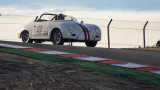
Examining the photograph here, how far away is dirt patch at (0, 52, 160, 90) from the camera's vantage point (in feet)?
20.0

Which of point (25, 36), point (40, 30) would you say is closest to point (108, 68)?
point (40, 30)

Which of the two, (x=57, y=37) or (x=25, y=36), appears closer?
(x=57, y=37)

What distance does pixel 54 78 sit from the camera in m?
6.77

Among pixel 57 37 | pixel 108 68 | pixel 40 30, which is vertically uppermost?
pixel 40 30

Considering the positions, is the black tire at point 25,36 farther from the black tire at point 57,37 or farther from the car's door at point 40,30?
the black tire at point 57,37

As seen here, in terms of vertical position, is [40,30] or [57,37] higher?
[40,30]

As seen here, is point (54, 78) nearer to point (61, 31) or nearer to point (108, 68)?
point (108, 68)

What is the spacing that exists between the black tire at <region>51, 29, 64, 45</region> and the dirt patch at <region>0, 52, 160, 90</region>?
543 cm

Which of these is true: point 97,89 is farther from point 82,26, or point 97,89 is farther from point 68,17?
point 68,17

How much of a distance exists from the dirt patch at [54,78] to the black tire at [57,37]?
5.43 meters

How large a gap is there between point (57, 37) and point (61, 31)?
1.81 ft

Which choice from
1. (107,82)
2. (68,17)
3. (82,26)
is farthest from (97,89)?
(68,17)

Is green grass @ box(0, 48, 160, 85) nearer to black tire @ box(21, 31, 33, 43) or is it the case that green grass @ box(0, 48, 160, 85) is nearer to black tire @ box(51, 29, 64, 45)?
black tire @ box(51, 29, 64, 45)

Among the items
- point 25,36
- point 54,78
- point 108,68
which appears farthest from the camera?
point 25,36
